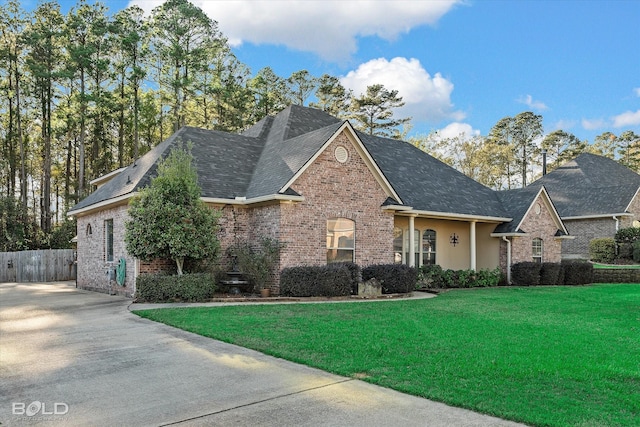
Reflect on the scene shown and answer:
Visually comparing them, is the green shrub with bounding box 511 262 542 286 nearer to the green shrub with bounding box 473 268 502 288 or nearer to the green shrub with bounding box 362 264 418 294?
the green shrub with bounding box 473 268 502 288

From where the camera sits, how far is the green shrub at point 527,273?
70.6 ft

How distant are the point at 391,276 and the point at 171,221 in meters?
7.14

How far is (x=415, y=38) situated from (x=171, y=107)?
73.4 feet

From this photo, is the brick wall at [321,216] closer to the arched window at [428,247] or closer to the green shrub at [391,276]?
the green shrub at [391,276]

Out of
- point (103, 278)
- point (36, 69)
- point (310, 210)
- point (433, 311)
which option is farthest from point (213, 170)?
point (36, 69)

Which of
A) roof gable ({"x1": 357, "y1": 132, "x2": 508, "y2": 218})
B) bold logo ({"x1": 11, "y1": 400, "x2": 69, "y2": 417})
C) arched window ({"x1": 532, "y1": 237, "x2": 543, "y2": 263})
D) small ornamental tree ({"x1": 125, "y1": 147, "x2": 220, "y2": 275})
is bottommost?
bold logo ({"x1": 11, "y1": 400, "x2": 69, "y2": 417})

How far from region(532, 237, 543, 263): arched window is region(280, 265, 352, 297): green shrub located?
12422mm

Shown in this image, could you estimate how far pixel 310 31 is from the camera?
1942 cm

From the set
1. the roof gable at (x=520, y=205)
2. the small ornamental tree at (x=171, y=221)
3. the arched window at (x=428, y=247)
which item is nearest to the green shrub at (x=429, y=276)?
the arched window at (x=428, y=247)

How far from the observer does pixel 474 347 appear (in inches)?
302

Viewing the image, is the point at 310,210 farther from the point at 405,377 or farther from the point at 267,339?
the point at 405,377

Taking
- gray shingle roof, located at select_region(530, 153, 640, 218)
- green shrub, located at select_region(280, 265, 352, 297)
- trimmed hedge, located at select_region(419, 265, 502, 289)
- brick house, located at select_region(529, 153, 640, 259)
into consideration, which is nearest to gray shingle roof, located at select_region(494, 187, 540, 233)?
trimmed hedge, located at select_region(419, 265, 502, 289)

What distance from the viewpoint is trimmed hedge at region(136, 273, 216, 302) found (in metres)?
13.4

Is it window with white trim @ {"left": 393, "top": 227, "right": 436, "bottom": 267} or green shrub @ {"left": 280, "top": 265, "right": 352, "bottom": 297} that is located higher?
window with white trim @ {"left": 393, "top": 227, "right": 436, "bottom": 267}
